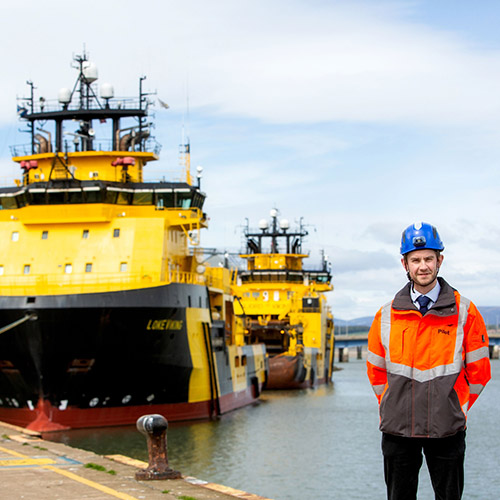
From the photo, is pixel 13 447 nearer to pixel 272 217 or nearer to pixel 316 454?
pixel 316 454

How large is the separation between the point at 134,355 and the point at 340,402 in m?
19.4

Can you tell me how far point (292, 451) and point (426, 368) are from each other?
19.3 metres

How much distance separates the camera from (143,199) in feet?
99.2

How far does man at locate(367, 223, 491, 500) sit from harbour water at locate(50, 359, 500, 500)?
12.1m

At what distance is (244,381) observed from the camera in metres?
37.2

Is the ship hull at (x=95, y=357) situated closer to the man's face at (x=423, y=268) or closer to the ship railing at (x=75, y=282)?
the ship railing at (x=75, y=282)

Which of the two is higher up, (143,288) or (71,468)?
(143,288)

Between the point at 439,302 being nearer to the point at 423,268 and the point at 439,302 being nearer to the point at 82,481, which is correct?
the point at 423,268

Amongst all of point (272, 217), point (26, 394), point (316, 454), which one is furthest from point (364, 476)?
point (272, 217)

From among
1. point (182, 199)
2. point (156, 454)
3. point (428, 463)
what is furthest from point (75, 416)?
point (428, 463)

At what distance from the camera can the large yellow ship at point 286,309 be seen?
51656 mm

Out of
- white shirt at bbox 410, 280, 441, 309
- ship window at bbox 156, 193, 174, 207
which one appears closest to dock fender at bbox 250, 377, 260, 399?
ship window at bbox 156, 193, 174, 207

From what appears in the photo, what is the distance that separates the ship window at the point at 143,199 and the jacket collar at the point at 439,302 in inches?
968

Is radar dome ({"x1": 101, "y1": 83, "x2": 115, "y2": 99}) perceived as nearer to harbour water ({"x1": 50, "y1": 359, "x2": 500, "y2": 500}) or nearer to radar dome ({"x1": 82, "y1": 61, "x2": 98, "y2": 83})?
radar dome ({"x1": 82, "y1": 61, "x2": 98, "y2": 83})
